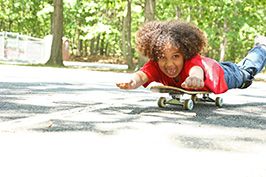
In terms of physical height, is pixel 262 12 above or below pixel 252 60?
above

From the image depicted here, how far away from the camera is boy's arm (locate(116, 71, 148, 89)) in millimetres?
3602

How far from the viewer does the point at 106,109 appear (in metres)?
3.67

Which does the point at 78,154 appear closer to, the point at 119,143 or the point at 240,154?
the point at 119,143

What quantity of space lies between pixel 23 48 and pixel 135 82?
2287 cm

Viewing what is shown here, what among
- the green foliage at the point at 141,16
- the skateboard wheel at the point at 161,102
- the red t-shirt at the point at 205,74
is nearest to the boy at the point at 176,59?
the red t-shirt at the point at 205,74

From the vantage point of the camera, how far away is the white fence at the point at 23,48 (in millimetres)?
25047

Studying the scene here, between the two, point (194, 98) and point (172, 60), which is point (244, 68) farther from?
point (172, 60)

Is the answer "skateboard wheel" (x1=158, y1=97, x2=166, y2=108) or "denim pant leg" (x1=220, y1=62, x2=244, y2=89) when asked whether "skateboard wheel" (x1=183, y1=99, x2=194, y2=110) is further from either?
"denim pant leg" (x1=220, y1=62, x2=244, y2=89)

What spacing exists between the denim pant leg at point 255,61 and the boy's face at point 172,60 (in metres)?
1.20

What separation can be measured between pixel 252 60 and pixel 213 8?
19277 millimetres

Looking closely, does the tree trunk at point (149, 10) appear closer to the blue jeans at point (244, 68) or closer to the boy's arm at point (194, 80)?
the blue jeans at point (244, 68)

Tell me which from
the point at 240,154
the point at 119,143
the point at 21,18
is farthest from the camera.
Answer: the point at 21,18

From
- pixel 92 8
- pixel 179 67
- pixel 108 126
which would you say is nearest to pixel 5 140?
pixel 108 126

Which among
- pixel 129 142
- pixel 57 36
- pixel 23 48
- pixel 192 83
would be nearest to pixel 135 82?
pixel 192 83
